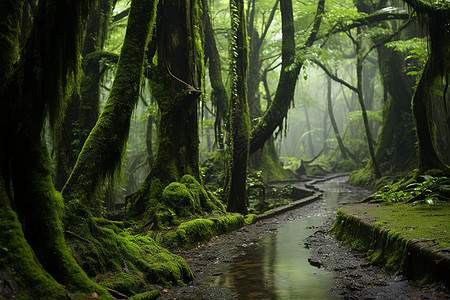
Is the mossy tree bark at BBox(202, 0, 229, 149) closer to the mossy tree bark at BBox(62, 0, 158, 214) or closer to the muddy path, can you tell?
the muddy path

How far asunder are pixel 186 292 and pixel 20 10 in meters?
3.10

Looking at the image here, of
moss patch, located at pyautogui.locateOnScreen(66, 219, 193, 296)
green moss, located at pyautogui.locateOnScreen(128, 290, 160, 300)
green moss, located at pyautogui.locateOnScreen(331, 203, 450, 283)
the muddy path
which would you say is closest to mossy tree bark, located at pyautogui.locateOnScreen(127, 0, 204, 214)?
the muddy path

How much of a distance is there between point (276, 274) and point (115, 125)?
2.72 meters

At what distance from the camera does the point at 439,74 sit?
8359 mm

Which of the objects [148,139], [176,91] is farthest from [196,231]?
[148,139]

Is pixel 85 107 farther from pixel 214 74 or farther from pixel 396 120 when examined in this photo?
pixel 396 120

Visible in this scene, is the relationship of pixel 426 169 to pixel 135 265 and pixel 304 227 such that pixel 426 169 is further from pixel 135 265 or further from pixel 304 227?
pixel 135 265

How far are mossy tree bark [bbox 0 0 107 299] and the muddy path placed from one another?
1.18 meters

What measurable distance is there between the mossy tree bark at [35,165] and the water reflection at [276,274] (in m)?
1.67

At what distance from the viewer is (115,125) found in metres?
4.68

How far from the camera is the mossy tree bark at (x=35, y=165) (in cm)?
263

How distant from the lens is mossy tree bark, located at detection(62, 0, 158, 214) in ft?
13.9

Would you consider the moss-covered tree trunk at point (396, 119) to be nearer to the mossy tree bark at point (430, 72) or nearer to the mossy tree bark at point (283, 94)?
the mossy tree bark at point (283, 94)

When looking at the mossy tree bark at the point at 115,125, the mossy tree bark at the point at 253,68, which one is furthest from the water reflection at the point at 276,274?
the mossy tree bark at the point at 253,68
